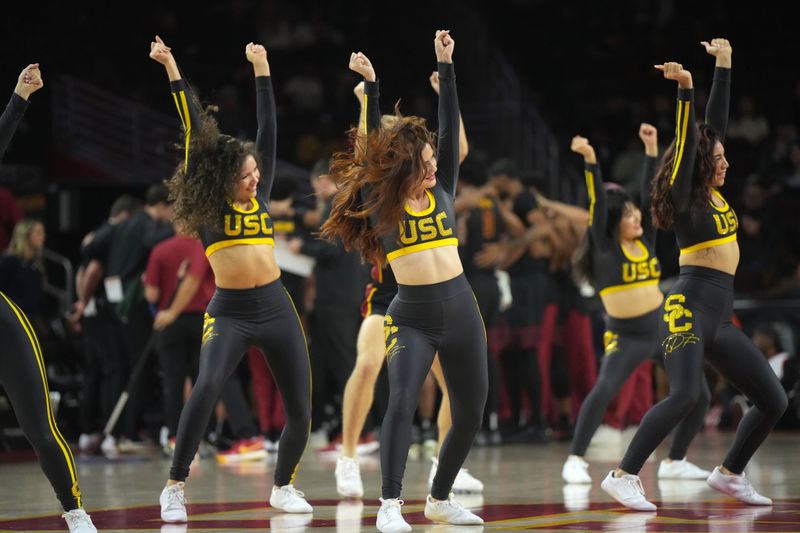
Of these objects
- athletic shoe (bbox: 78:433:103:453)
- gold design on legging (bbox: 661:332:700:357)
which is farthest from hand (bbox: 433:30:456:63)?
athletic shoe (bbox: 78:433:103:453)

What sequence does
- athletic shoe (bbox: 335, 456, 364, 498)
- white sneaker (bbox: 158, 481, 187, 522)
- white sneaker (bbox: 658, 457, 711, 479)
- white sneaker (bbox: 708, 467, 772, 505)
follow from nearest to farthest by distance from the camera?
1. white sneaker (bbox: 158, 481, 187, 522)
2. white sneaker (bbox: 708, 467, 772, 505)
3. athletic shoe (bbox: 335, 456, 364, 498)
4. white sneaker (bbox: 658, 457, 711, 479)

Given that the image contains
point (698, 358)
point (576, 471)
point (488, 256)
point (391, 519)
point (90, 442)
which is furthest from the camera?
point (90, 442)

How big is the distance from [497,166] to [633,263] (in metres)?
3.31

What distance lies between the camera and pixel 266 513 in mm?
6602

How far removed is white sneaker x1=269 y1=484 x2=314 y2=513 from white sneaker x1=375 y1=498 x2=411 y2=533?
3.03 ft

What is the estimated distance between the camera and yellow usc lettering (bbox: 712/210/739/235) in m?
6.78

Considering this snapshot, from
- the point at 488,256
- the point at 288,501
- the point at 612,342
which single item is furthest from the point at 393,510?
the point at 488,256

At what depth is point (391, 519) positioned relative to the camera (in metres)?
5.67

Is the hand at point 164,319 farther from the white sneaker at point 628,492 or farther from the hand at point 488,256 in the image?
the white sneaker at point 628,492

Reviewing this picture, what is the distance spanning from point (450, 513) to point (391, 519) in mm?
392

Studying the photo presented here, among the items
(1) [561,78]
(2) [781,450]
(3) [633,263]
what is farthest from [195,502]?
(1) [561,78]

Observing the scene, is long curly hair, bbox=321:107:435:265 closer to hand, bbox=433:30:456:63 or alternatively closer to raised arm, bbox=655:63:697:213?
hand, bbox=433:30:456:63

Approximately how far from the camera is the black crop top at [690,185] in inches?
262

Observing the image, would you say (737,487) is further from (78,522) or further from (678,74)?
(78,522)
